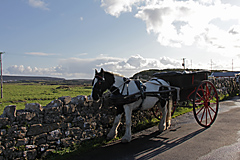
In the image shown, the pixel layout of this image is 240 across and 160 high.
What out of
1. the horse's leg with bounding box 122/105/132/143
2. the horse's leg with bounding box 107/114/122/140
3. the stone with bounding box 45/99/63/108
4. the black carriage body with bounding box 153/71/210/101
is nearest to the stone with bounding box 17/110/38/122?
the stone with bounding box 45/99/63/108

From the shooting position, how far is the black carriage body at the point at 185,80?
7895 mm

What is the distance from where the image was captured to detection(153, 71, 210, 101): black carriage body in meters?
7.89

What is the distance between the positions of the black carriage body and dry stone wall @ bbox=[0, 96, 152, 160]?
2.94 metres

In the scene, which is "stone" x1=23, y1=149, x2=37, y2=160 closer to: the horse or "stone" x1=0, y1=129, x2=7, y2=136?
"stone" x1=0, y1=129, x2=7, y2=136

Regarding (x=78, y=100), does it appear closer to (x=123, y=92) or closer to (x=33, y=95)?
(x=123, y=92)

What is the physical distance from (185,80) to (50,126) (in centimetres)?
542

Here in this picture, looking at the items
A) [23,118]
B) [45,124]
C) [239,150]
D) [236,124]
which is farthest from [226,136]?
[23,118]

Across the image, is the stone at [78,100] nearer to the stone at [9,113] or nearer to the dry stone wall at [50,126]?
the dry stone wall at [50,126]

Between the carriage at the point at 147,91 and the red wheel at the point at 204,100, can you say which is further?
the red wheel at the point at 204,100

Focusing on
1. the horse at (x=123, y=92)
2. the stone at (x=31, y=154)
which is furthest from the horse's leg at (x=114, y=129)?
the stone at (x=31, y=154)

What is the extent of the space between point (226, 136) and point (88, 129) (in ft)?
15.4

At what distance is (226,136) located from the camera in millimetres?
6582

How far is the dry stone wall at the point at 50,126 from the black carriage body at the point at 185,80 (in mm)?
2945

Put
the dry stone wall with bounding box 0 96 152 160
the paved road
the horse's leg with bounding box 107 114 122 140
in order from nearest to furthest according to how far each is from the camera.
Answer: the dry stone wall with bounding box 0 96 152 160 < the paved road < the horse's leg with bounding box 107 114 122 140
